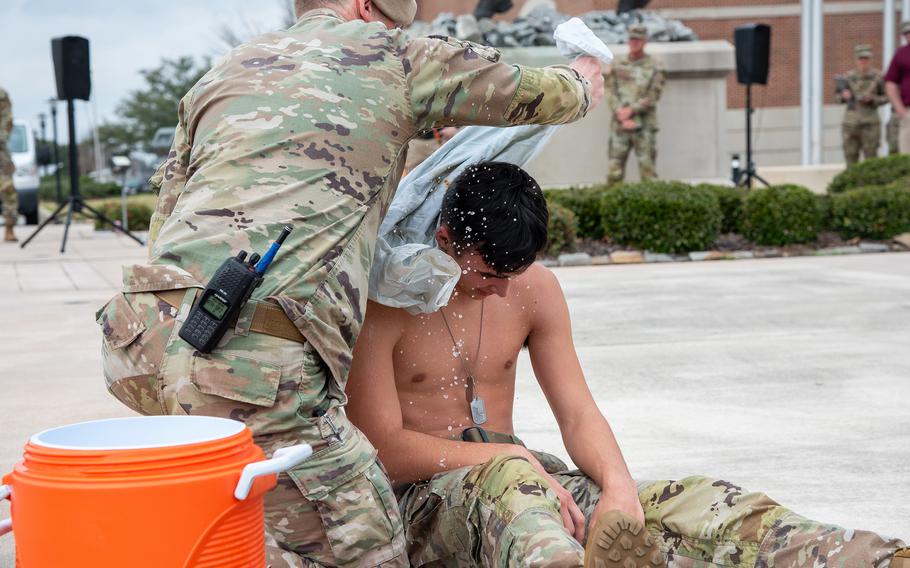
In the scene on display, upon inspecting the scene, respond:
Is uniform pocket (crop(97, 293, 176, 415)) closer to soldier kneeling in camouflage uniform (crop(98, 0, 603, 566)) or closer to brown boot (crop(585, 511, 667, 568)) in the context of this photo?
soldier kneeling in camouflage uniform (crop(98, 0, 603, 566))

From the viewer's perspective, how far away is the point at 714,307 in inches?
349

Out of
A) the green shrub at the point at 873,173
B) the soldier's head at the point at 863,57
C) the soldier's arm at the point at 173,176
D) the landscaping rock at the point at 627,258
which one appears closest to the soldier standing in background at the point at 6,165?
the landscaping rock at the point at 627,258

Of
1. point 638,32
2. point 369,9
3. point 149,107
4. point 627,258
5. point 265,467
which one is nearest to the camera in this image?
point 265,467

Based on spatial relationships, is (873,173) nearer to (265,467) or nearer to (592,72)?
(592,72)

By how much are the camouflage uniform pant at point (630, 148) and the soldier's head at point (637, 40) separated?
0.99 m

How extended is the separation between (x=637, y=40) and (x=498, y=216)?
1335 cm

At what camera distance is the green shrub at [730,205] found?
1391cm

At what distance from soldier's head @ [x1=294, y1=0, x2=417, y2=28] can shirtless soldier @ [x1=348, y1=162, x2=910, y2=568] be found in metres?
0.43

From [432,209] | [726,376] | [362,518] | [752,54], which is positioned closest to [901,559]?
[362,518]

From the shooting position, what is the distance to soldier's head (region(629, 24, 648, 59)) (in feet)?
51.7

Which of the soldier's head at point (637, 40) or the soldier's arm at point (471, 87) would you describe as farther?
the soldier's head at point (637, 40)

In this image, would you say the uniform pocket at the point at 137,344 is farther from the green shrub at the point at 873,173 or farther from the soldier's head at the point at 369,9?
the green shrub at the point at 873,173

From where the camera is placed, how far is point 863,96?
19297mm

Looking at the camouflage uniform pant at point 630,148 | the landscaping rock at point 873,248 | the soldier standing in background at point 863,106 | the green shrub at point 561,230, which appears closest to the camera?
the green shrub at point 561,230
